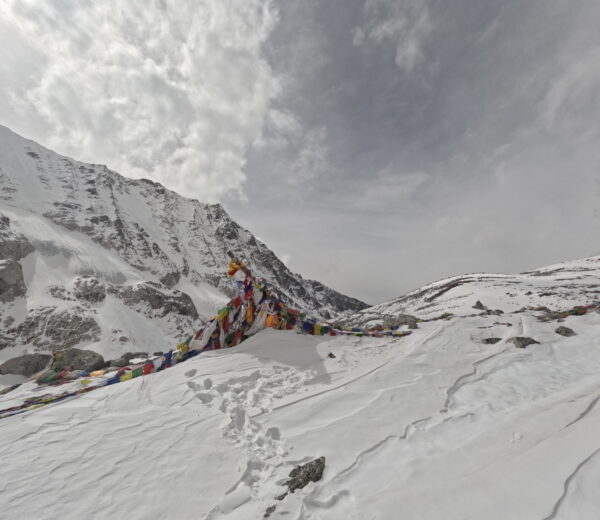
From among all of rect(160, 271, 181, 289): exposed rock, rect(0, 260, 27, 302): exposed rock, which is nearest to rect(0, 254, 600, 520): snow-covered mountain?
rect(0, 260, 27, 302): exposed rock

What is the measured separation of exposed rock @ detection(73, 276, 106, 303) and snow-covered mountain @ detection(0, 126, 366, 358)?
5.8 inches

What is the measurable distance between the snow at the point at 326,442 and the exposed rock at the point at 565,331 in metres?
2.57

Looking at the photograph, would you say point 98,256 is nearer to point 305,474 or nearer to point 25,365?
point 25,365

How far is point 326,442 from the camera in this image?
13.5 ft

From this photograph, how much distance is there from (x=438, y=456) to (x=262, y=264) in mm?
153716

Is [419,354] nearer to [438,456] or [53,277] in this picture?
[438,456]

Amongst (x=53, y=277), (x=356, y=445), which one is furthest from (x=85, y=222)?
(x=356, y=445)

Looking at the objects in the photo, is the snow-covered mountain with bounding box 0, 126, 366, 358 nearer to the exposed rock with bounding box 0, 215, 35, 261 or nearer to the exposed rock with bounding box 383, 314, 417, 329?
the exposed rock with bounding box 0, 215, 35, 261

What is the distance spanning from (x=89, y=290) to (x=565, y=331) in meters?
58.2

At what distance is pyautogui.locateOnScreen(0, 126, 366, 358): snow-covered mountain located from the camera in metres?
38.0

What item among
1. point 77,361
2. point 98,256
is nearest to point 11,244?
point 98,256

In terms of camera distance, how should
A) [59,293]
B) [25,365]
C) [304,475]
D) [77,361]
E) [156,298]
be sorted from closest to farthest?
[304,475] → [77,361] → [25,365] → [59,293] → [156,298]

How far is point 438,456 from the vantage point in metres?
3.58

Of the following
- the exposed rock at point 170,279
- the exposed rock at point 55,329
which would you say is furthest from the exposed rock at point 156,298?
the exposed rock at point 170,279
